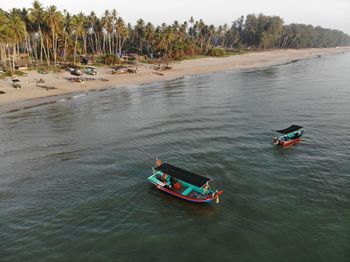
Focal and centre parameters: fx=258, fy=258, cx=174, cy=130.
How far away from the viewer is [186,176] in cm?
2766

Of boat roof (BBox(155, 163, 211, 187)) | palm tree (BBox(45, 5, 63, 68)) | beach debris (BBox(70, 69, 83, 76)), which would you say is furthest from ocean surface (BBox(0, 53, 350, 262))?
palm tree (BBox(45, 5, 63, 68))

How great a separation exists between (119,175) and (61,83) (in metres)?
62.7

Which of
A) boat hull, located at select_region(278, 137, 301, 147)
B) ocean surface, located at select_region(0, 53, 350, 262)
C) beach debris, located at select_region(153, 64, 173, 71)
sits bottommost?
ocean surface, located at select_region(0, 53, 350, 262)

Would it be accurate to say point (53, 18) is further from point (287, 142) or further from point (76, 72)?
point (287, 142)

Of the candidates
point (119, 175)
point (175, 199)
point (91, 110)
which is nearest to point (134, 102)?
point (91, 110)

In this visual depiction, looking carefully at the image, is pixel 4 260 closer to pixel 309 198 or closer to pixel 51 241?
pixel 51 241

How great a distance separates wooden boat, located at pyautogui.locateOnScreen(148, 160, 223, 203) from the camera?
26094mm

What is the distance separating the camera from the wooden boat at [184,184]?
26.1m

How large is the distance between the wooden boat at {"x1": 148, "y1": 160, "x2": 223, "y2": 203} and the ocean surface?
0.89 meters

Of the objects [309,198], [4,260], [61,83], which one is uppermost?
[61,83]

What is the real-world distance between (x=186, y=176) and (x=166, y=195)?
124 inches

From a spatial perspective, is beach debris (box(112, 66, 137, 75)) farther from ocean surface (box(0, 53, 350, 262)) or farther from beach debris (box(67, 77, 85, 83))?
ocean surface (box(0, 53, 350, 262))

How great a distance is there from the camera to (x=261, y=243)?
69.8ft

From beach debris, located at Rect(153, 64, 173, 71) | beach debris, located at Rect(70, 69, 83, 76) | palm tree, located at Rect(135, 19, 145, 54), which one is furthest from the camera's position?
palm tree, located at Rect(135, 19, 145, 54)
